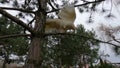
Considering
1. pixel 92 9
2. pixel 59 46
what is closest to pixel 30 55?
pixel 59 46

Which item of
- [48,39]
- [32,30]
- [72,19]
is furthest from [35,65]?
[48,39]

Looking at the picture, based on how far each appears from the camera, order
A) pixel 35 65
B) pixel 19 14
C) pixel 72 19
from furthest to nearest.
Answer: pixel 19 14, pixel 35 65, pixel 72 19

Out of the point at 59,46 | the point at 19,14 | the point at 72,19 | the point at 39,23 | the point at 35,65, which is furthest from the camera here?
the point at 19,14

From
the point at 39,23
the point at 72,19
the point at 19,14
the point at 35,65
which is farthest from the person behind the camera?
the point at 19,14

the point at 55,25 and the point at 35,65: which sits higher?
the point at 55,25

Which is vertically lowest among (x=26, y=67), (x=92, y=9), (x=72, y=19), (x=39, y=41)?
(x=26, y=67)

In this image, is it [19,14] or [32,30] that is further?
[19,14]

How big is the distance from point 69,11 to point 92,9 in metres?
1.24

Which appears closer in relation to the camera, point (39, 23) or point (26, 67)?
point (26, 67)

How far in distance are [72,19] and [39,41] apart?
334 mm

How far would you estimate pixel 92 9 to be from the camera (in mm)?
3049

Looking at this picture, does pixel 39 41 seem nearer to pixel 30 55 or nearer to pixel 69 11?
pixel 30 55

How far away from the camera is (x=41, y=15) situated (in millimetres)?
2223

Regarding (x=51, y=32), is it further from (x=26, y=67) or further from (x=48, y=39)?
(x=48, y=39)
